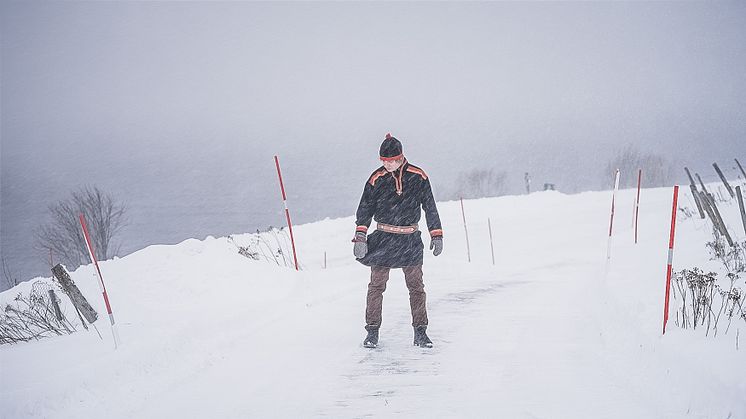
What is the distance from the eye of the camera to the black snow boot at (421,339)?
595 cm

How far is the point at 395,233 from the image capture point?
6.05 metres

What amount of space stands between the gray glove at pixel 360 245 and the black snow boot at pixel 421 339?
1036mm

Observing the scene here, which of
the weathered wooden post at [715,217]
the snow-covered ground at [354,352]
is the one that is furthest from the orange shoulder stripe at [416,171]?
the weathered wooden post at [715,217]

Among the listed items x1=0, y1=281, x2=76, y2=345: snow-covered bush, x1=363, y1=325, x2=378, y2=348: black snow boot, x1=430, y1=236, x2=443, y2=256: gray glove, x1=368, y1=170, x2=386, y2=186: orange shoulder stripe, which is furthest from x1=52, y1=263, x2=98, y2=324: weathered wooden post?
x1=430, y1=236, x2=443, y2=256: gray glove

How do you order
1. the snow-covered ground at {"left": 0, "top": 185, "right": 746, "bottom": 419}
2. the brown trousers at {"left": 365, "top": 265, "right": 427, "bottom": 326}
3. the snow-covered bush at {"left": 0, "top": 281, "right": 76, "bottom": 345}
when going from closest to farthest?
the snow-covered ground at {"left": 0, "top": 185, "right": 746, "bottom": 419} < the brown trousers at {"left": 365, "top": 265, "right": 427, "bottom": 326} < the snow-covered bush at {"left": 0, "top": 281, "right": 76, "bottom": 345}

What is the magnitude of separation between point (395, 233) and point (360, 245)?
426 mm

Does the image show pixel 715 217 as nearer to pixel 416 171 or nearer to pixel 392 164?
pixel 416 171

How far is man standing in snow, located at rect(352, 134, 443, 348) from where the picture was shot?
19.7 ft

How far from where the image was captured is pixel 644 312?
6.40 m

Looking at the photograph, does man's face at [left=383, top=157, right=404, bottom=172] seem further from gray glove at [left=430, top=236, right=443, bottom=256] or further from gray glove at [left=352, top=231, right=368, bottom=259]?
gray glove at [left=430, top=236, right=443, bottom=256]

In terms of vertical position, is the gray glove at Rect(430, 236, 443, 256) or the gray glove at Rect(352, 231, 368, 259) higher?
the gray glove at Rect(352, 231, 368, 259)

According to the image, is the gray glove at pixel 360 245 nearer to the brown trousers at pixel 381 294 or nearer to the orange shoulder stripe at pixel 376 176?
the brown trousers at pixel 381 294

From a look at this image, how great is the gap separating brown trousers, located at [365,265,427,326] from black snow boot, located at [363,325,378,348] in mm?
45

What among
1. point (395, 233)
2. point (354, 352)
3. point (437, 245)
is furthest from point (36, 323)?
point (437, 245)
